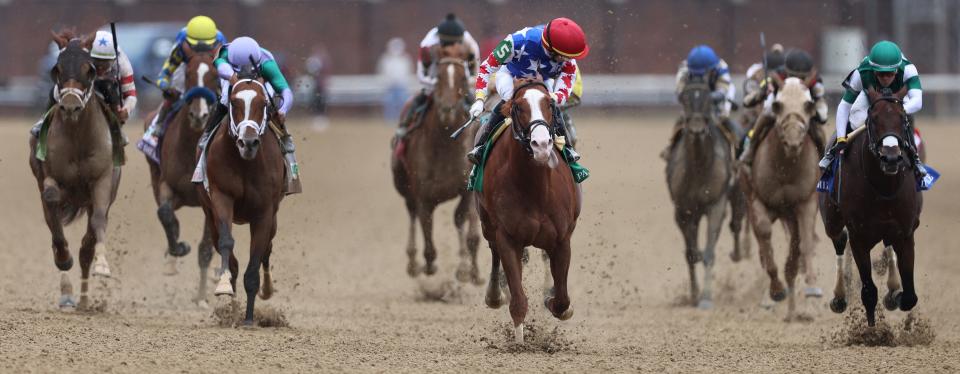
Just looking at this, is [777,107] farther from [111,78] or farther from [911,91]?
[111,78]

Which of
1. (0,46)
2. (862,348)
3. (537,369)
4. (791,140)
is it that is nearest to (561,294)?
(537,369)

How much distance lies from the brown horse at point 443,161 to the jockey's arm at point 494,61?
12.3 feet

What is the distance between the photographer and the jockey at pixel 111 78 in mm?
13391

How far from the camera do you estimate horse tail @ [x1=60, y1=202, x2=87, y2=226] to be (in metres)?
13.8

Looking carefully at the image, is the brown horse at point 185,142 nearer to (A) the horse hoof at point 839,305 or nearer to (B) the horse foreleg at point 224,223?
(B) the horse foreleg at point 224,223

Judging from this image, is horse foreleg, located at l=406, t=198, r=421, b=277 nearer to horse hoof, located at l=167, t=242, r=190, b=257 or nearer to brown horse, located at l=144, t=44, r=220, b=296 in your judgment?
Answer: brown horse, located at l=144, t=44, r=220, b=296

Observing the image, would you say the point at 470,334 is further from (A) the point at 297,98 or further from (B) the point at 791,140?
(A) the point at 297,98

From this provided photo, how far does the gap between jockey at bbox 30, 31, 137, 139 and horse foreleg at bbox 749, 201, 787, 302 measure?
5.74m

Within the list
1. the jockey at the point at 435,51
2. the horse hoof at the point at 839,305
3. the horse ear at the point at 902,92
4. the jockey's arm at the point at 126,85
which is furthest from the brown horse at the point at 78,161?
the horse ear at the point at 902,92

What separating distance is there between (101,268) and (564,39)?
14.2 ft

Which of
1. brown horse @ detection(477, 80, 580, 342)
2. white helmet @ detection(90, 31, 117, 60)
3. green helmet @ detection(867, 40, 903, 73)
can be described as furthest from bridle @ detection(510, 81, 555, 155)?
white helmet @ detection(90, 31, 117, 60)

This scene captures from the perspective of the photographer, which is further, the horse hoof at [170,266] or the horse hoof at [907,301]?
the horse hoof at [170,266]

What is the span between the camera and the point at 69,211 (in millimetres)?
14008

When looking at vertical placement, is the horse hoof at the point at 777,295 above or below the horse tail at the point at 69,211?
below
